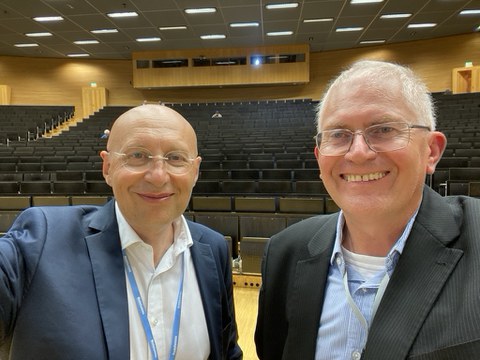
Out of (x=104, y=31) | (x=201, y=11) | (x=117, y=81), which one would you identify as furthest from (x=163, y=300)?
(x=117, y=81)

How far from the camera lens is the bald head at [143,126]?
119 centimetres

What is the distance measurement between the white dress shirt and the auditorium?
1.63 m

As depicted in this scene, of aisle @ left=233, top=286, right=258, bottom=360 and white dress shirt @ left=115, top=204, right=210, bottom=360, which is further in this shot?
aisle @ left=233, top=286, right=258, bottom=360

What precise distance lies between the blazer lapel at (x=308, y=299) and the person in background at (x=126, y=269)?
0.34 metres

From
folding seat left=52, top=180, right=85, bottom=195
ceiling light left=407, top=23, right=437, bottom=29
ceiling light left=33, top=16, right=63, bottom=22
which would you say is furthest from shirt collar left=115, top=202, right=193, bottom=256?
ceiling light left=407, top=23, right=437, bottom=29

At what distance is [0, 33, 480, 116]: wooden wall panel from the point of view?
1672 cm

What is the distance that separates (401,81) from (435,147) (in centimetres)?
25

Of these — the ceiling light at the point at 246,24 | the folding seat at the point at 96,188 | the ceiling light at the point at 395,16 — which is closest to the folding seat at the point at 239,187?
the folding seat at the point at 96,188

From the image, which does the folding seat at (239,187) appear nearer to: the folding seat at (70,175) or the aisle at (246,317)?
the aisle at (246,317)

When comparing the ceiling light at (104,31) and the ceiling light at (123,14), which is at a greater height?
Result: the ceiling light at (104,31)

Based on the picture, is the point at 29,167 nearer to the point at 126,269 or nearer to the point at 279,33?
the point at 126,269

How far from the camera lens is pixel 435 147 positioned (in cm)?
106

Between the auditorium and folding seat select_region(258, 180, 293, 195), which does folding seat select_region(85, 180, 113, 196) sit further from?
folding seat select_region(258, 180, 293, 195)

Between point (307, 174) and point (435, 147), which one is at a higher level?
point (435, 147)
